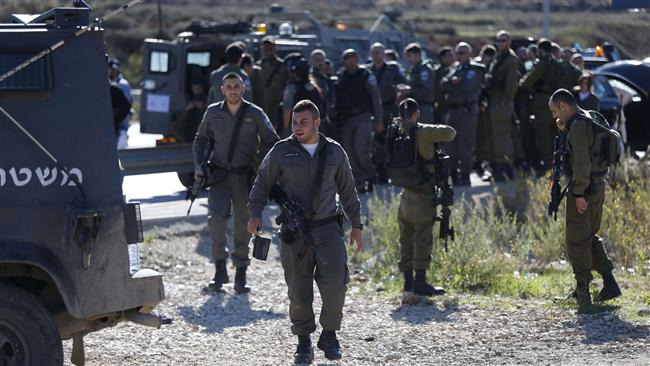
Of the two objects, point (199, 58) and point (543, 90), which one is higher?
point (199, 58)

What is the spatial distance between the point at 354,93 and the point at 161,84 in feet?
9.96

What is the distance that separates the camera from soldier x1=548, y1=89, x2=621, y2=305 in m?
9.50

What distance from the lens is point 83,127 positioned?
263 inches

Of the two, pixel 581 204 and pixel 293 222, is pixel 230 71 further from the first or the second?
pixel 293 222

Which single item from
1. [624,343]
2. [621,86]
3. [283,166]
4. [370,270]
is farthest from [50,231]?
[621,86]

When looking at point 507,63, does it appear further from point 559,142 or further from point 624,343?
point 624,343

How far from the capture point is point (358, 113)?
15203mm

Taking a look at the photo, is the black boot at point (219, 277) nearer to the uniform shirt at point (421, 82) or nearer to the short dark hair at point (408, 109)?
the short dark hair at point (408, 109)

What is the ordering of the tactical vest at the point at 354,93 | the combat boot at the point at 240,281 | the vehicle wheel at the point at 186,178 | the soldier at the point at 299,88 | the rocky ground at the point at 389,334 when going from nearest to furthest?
the rocky ground at the point at 389,334 < the combat boot at the point at 240,281 < the soldier at the point at 299,88 < the tactical vest at the point at 354,93 < the vehicle wheel at the point at 186,178

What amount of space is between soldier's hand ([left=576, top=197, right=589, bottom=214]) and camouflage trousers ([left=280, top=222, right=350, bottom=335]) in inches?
89.8

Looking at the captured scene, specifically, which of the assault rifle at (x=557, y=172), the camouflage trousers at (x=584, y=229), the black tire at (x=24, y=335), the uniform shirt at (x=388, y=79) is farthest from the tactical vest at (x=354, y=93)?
the black tire at (x=24, y=335)

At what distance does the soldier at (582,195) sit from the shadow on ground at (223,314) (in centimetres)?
243

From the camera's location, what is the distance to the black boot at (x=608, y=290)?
32.6 ft

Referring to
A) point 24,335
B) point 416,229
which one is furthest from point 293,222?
point 416,229
